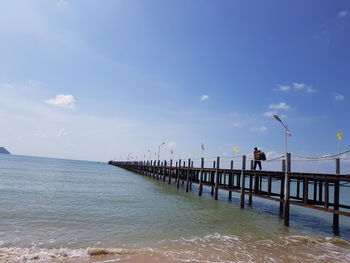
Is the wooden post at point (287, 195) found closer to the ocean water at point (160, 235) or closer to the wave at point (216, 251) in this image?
the ocean water at point (160, 235)

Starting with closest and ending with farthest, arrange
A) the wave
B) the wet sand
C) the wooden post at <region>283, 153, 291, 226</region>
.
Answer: the wet sand, the wave, the wooden post at <region>283, 153, 291, 226</region>

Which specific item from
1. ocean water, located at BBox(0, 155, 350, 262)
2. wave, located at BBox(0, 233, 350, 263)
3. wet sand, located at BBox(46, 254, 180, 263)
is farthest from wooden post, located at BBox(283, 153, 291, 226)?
wet sand, located at BBox(46, 254, 180, 263)

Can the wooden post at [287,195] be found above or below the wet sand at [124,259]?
above

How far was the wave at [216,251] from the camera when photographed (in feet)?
21.5

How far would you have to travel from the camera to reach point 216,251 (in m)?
7.58

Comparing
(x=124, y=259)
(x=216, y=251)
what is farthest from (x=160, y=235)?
(x=124, y=259)

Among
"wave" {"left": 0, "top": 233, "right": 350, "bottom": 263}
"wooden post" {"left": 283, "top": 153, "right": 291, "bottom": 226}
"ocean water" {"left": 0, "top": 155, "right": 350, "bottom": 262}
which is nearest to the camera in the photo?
"wave" {"left": 0, "top": 233, "right": 350, "bottom": 263}

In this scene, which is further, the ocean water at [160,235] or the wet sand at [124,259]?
the ocean water at [160,235]

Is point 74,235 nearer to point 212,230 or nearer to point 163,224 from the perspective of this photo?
point 163,224

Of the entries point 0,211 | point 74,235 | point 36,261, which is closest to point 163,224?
point 74,235

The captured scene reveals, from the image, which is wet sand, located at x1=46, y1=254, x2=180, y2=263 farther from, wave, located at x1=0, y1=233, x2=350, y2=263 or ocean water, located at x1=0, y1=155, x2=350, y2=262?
ocean water, located at x1=0, y1=155, x2=350, y2=262

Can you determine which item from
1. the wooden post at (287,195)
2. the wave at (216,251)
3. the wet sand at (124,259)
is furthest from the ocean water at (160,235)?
the wooden post at (287,195)

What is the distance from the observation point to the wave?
257 inches

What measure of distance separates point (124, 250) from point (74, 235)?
239cm
